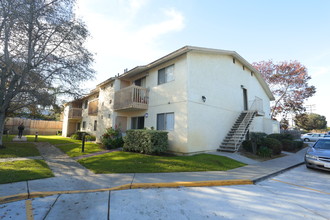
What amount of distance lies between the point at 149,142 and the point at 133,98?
13.2 feet

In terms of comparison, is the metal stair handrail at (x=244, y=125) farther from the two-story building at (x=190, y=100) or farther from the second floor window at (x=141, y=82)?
the second floor window at (x=141, y=82)

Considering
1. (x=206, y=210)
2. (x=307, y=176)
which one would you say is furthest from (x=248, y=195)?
(x=307, y=176)

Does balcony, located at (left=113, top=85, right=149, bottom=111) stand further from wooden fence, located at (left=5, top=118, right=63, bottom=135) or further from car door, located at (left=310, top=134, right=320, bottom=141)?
car door, located at (left=310, top=134, right=320, bottom=141)

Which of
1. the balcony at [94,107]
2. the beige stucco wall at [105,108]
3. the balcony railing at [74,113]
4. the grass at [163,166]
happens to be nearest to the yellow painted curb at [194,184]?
the grass at [163,166]

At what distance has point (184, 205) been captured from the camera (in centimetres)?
373

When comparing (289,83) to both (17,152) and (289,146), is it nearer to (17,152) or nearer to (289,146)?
(289,146)

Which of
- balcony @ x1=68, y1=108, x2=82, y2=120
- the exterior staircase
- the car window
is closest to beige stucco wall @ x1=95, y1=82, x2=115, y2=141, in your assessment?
balcony @ x1=68, y1=108, x2=82, y2=120

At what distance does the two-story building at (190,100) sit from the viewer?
983 cm

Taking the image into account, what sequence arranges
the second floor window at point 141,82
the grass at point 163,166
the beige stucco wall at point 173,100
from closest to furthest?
the grass at point 163,166 → the beige stucco wall at point 173,100 → the second floor window at point 141,82

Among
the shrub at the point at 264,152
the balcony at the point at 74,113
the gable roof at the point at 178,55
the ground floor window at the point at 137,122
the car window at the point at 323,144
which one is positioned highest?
the gable roof at the point at 178,55

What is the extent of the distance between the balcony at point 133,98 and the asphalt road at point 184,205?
25.5 ft

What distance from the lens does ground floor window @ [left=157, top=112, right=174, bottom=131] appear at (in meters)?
10.4

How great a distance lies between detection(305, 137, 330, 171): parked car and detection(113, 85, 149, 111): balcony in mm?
9934

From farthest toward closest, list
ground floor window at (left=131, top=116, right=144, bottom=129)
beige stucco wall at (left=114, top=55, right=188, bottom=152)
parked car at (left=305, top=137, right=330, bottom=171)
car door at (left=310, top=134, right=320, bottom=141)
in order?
car door at (left=310, top=134, right=320, bottom=141) < ground floor window at (left=131, top=116, right=144, bottom=129) < beige stucco wall at (left=114, top=55, right=188, bottom=152) < parked car at (left=305, top=137, right=330, bottom=171)
